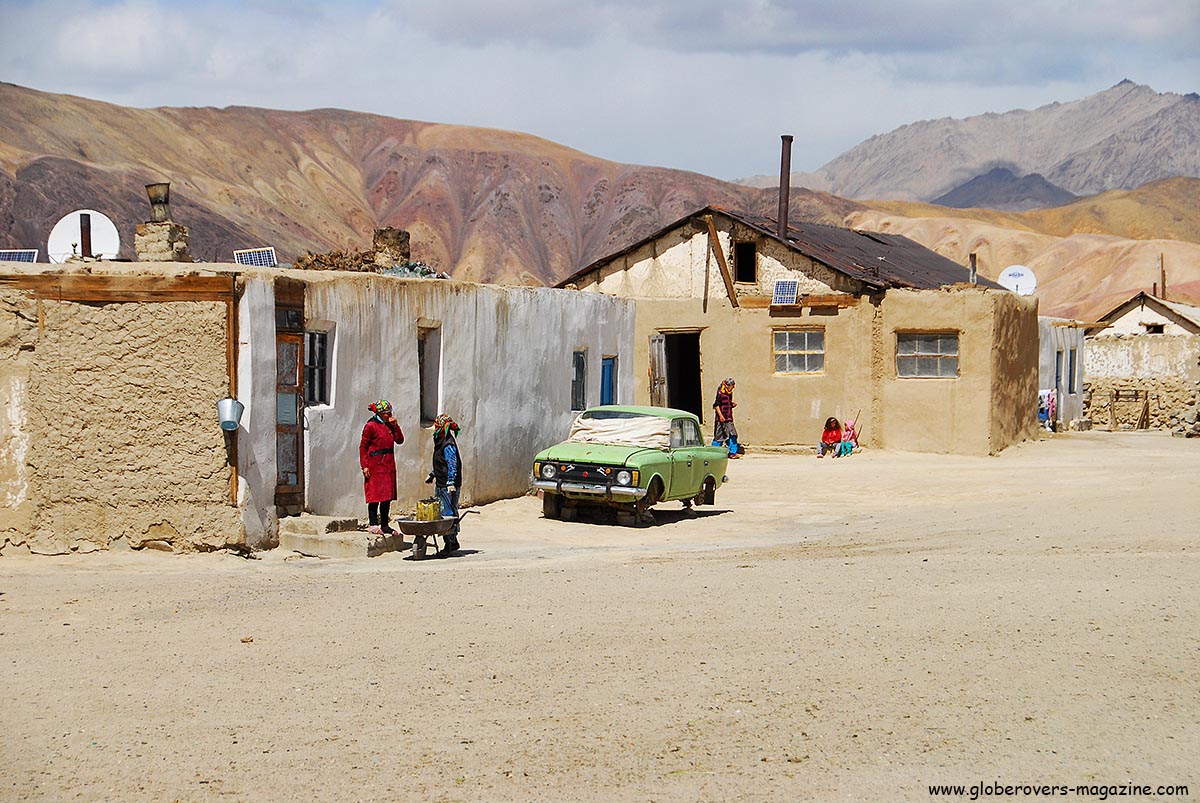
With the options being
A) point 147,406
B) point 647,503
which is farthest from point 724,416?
point 147,406

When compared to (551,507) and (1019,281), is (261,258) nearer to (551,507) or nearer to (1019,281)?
(551,507)

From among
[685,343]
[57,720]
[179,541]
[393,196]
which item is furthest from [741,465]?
[393,196]

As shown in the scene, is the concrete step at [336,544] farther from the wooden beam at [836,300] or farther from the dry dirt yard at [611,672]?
the wooden beam at [836,300]

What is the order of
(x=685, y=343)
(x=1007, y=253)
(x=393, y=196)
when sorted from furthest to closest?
(x=393, y=196), (x=1007, y=253), (x=685, y=343)

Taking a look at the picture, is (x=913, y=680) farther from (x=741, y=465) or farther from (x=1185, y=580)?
(x=741, y=465)

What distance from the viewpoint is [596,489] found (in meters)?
17.0

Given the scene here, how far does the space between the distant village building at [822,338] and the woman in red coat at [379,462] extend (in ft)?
42.1

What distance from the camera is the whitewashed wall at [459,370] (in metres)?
15.8

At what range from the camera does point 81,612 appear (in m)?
10.9

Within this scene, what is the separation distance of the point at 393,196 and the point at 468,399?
95.2m

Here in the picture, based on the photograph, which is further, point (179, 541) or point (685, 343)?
point (685, 343)

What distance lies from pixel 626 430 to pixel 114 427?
6.58m

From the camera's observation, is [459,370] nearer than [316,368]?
No

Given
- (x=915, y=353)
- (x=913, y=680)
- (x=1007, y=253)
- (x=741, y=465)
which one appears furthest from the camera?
(x=1007, y=253)
